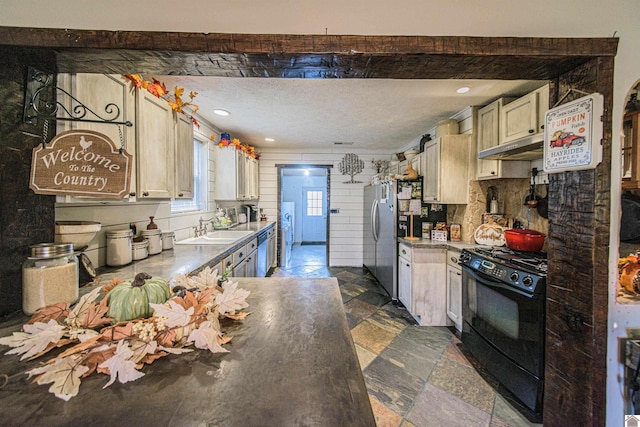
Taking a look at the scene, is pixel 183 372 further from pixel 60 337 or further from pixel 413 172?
pixel 413 172

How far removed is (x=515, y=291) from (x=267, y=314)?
1683mm

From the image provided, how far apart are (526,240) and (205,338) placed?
2.49 m

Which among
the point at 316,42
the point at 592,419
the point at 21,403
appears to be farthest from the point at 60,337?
the point at 592,419

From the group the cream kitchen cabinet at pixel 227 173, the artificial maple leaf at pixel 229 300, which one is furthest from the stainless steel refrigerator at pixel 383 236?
the artificial maple leaf at pixel 229 300

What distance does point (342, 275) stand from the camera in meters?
4.71

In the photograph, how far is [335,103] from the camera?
8.98 ft

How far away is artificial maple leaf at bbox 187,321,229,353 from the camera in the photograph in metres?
0.73

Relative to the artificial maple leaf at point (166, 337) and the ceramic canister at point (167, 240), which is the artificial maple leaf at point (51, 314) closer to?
the artificial maple leaf at point (166, 337)

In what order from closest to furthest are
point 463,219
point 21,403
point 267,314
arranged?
point 21,403
point 267,314
point 463,219

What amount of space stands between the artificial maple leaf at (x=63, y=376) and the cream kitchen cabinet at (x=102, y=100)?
2.66 feet

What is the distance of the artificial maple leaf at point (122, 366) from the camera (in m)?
0.62

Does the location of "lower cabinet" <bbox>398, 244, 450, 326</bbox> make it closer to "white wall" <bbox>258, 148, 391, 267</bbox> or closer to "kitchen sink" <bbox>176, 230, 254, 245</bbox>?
"kitchen sink" <bbox>176, 230, 254, 245</bbox>

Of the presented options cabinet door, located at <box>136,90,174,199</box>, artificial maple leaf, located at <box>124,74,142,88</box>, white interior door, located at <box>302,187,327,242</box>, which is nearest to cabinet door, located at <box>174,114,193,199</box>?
cabinet door, located at <box>136,90,174,199</box>

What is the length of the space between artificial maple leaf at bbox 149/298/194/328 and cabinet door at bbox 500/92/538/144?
247cm
